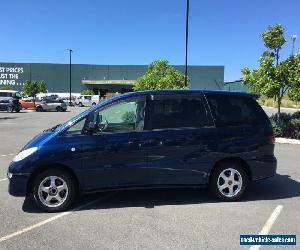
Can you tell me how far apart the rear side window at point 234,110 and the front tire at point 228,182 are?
697mm

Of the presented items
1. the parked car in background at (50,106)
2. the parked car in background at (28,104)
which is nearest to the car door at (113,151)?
the parked car in background at (50,106)

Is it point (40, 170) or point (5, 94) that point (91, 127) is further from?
point (5, 94)

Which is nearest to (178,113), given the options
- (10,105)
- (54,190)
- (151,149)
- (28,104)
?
(151,149)

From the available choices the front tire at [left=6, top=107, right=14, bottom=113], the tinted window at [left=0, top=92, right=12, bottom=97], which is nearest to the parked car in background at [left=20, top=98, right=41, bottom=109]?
Answer: the tinted window at [left=0, top=92, right=12, bottom=97]

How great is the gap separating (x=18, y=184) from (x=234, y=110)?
3596 mm

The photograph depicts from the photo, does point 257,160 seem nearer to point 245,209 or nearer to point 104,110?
point 245,209

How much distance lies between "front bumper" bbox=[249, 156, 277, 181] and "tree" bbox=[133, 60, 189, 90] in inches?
876

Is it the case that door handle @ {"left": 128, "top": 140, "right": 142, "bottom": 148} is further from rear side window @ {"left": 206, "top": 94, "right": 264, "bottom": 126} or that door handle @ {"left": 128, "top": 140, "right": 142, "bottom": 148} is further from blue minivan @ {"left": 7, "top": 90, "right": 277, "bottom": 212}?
rear side window @ {"left": 206, "top": 94, "right": 264, "bottom": 126}

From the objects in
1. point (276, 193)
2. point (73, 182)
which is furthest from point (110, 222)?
point (276, 193)

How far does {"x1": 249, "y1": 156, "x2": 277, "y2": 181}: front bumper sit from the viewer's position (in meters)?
7.63

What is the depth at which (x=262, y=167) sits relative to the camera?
7684 millimetres

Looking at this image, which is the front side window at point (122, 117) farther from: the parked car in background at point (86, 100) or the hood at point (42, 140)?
the parked car in background at point (86, 100)

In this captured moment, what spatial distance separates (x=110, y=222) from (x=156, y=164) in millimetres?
1247

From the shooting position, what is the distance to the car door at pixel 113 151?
7.02m
